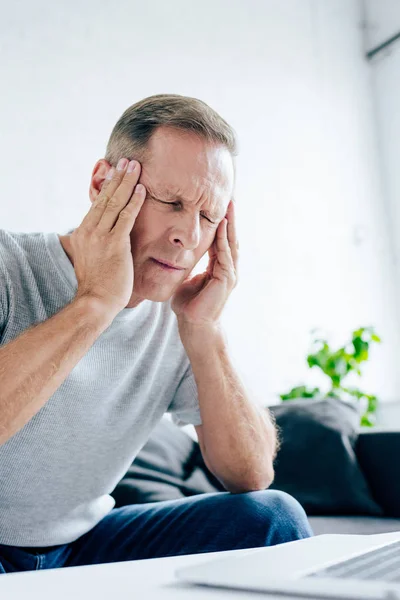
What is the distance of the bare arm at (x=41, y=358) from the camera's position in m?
0.95

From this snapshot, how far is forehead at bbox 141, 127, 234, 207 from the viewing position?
3.96 ft

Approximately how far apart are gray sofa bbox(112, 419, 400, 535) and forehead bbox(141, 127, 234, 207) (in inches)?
37.7

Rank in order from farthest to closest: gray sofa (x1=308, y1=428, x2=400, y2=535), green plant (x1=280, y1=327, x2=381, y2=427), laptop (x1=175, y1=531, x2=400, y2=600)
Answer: green plant (x1=280, y1=327, x2=381, y2=427) → gray sofa (x1=308, y1=428, x2=400, y2=535) → laptop (x1=175, y1=531, x2=400, y2=600)

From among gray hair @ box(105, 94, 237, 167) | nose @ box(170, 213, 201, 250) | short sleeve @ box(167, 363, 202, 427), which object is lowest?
short sleeve @ box(167, 363, 202, 427)

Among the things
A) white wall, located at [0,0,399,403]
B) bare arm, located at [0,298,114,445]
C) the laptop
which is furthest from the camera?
white wall, located at [0,0,399,403]

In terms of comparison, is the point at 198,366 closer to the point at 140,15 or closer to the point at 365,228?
the point at 140,15

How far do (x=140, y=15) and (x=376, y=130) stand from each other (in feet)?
5.63

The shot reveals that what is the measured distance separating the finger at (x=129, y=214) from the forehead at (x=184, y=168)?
0.03 meters

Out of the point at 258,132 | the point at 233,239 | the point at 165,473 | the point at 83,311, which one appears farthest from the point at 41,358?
the point at 258,132

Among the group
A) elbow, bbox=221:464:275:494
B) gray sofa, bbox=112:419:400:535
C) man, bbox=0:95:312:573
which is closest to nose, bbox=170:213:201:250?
man, bbox=0:95:312:573

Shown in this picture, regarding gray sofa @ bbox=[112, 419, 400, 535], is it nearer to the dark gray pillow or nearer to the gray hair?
the dark gray pillow

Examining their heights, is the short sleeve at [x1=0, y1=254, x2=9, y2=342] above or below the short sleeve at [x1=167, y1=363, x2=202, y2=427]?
above

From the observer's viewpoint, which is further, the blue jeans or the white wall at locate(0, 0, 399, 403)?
the white wall at locate(0, 0, 399, 403)

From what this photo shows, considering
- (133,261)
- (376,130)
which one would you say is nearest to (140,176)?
(133,261)
